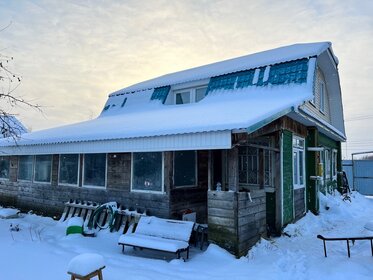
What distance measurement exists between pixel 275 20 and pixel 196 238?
306 inches

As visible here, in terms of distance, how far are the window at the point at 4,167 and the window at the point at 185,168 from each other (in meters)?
9.30

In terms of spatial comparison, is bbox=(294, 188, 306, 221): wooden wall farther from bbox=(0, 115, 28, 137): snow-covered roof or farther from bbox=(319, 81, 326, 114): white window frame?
bbox=(0, 115, 28, 137): snow-covered roof

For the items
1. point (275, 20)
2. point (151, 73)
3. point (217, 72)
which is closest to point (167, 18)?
point (217, 72)

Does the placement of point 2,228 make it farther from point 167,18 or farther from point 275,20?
point 275,20

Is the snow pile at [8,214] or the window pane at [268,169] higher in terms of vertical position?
the window pane at [268,169]

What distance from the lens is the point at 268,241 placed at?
24.9 ft

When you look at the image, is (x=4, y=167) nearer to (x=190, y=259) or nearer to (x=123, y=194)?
(x=123, y=194)

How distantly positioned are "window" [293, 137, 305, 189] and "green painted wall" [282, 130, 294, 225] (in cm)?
62

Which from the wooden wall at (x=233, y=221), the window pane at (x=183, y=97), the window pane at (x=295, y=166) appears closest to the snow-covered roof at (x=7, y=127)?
the wooden wall at (x=233, y=221)

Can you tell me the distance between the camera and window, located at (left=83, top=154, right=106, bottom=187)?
994 cm

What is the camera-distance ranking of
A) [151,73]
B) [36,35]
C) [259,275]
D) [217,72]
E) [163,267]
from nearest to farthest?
1. [259,275]
2. [163,267]
3. [36,35]
4. [217,72]
5. [151,73]

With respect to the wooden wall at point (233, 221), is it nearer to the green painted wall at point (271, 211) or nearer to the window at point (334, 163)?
the green painted wall at point (271, 211)

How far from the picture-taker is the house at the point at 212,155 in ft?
22.1

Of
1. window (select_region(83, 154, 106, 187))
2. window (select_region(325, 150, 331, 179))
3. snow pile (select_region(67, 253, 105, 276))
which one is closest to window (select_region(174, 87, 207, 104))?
window (select_region(83, 154, 106, 187))
